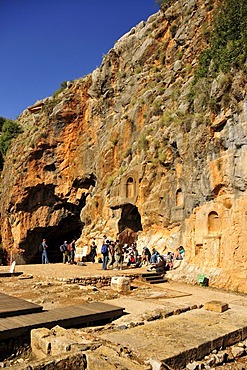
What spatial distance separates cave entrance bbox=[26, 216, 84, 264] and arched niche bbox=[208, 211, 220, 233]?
2481 centimetres

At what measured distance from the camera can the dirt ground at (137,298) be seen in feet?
26.6

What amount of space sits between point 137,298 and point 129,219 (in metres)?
15.0

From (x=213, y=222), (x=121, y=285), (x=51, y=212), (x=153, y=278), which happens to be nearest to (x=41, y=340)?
(x=121, y=285)

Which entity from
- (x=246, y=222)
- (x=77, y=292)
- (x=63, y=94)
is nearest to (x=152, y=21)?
(x=63, y=94)

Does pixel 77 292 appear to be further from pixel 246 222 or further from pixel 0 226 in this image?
pixel 0 226

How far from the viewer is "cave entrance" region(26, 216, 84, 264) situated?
39812 millimetres

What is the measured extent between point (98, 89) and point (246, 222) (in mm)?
24718

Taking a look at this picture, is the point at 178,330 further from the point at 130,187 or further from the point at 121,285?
the point at 130,187

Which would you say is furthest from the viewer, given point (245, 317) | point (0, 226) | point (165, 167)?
point (0, 226)

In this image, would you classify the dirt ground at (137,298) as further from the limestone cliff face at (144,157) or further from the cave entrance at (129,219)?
the cave entrance at (129,219)

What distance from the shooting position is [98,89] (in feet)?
117

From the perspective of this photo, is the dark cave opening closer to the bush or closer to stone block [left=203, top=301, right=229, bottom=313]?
the bush

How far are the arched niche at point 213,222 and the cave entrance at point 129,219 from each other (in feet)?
32.8

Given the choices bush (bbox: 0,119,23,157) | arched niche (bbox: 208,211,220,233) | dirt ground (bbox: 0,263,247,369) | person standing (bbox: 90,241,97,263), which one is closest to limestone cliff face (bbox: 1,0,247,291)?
arched niche (bbox: 208,211,220,233)
